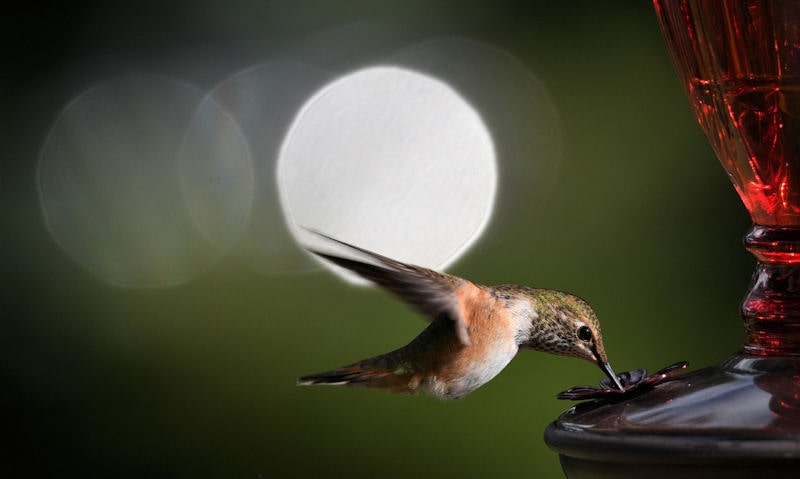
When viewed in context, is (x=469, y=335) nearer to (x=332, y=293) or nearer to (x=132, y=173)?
(x=332, y=293)

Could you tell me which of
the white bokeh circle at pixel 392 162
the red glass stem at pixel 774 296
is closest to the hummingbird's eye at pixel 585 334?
the red glass stem at pixel 774 296

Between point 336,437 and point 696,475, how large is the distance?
2528mm

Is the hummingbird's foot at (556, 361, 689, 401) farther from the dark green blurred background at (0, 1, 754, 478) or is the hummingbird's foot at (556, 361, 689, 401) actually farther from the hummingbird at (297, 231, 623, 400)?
the dark green blurred background at (0, 1, 754, 478)

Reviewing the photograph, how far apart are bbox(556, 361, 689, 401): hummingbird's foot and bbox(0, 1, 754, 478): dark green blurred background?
1787 mm

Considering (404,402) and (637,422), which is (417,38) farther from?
(637,422)

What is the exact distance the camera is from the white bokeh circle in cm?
331

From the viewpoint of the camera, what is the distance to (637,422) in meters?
0.80

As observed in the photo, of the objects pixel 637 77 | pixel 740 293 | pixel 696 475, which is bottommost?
pixel 740 293

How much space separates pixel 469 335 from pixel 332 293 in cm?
170

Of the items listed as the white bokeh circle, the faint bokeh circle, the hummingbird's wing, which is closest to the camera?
the hummingbird's wing

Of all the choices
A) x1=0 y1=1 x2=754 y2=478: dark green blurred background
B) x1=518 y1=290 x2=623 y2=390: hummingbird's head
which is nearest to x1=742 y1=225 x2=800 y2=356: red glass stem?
x1=518 y1=290 x2=623 y2=390: hummingbird's head

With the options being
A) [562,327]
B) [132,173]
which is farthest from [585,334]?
[132,173]

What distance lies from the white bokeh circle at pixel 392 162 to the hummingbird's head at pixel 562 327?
167 centimetres

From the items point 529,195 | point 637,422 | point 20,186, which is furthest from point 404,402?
point 637,422
